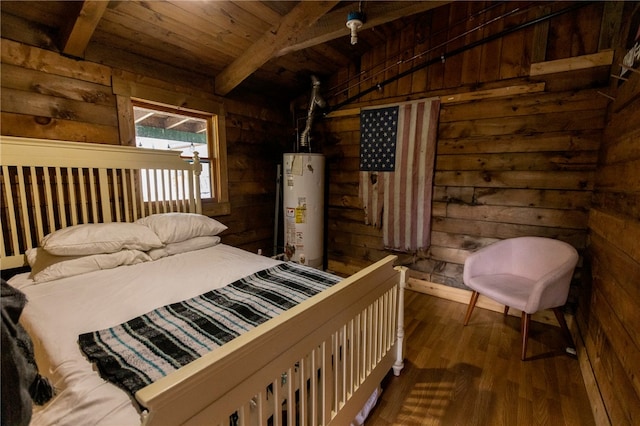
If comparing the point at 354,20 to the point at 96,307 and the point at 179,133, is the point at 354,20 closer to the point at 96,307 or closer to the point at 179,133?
the point at 179,133

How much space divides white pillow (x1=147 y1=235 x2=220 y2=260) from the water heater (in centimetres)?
93

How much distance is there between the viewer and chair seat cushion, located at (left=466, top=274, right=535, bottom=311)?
73.5 inches

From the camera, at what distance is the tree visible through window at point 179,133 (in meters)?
2.40

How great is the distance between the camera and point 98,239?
1.69 metres

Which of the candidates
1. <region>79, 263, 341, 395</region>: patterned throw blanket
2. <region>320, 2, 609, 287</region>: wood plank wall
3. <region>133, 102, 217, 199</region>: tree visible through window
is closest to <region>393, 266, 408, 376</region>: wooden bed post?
<region>79, 263, 341, 395</region>: patterned throw blanket

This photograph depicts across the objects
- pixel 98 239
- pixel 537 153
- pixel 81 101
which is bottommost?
pixel 98 239

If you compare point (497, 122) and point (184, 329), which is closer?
point (184, 329)

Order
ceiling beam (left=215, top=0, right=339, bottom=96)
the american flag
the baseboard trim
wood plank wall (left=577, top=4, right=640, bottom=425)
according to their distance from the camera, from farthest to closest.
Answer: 1. the american flag
2. ceiling beam (left=215, top=0, right=339, bottom=96)
3. the baseboard trim
4. wood plank wall (left=577, top=4, right=640, bottom=425)

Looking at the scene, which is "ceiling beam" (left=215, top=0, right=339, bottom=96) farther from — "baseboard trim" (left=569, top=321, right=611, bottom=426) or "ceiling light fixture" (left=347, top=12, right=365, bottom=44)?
"baseboard trim" (left=569, top=321, right=611, bottom=426)

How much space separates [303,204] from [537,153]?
215 centimetres

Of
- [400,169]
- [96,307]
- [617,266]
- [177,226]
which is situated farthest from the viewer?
[400,169]

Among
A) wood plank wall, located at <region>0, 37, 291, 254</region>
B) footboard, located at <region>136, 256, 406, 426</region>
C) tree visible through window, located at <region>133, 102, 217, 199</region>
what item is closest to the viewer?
footboard, located at <region>136, 256, 406, 426</region>

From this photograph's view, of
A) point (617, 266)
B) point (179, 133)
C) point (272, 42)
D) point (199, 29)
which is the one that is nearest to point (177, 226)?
point (179, 133)

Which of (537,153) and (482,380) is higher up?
(537,153)
